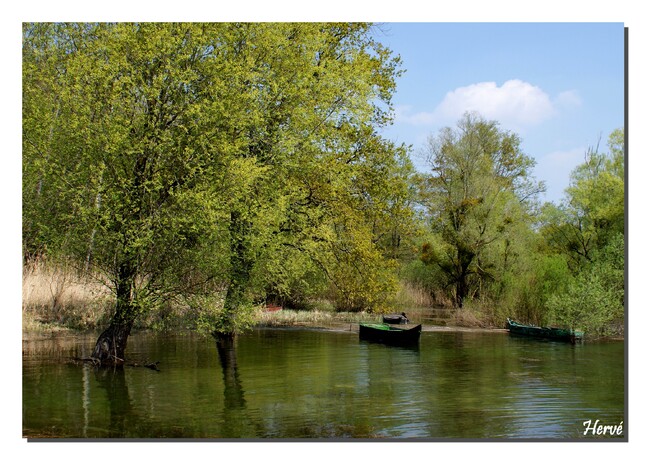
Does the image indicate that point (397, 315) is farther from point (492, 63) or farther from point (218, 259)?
point (492, 63)

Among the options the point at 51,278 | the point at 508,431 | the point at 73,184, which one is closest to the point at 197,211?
the point at 73,184

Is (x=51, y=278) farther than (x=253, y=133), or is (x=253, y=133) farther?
(x=253, y=133)

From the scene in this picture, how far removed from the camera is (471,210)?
79.1 ft

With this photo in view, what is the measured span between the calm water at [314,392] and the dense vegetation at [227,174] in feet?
3.09

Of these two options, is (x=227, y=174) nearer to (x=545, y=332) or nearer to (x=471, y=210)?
(x=545, y=332)

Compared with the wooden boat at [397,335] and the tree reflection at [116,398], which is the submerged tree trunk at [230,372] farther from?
the wooden boat at [397,335]

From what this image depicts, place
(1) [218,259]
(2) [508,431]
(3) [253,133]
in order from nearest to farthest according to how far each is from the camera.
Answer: (2) [508,431] → (1) [218,259] → (3) [253,133]

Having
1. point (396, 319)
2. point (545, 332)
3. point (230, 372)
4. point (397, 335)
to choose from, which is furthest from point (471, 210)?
point (230, 372)

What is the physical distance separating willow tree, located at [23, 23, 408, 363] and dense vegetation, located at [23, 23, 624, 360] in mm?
33

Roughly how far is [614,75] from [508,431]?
4.69 metres

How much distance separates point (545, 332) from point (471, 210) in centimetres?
671

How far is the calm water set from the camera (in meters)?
8.60

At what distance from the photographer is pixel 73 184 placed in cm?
1091

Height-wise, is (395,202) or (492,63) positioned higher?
(492,63)
